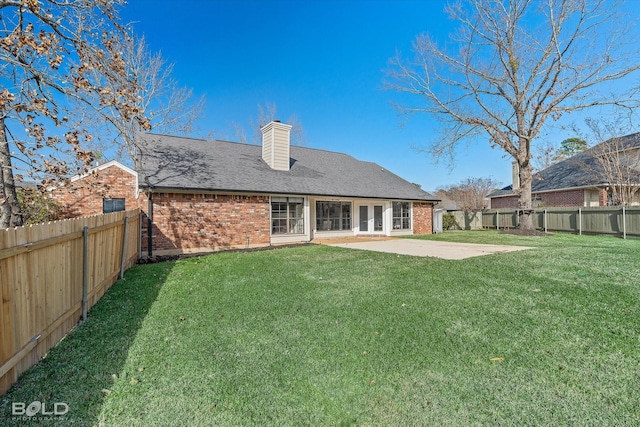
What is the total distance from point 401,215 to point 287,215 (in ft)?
24.0

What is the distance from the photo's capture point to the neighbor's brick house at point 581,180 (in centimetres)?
1742

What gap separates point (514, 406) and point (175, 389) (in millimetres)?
2708

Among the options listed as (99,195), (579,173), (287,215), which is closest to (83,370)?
(287,215)

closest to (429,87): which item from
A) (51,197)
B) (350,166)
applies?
(350,166)

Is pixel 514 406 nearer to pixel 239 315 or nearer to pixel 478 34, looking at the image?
pixel 239 315

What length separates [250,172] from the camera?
43.4 feet

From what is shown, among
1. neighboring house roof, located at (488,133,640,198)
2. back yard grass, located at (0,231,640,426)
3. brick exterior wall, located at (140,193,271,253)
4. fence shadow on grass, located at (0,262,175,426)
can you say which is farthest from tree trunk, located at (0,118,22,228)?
neighboring house roof, located at (488,133,640,198)

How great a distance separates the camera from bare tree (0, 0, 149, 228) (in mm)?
5125

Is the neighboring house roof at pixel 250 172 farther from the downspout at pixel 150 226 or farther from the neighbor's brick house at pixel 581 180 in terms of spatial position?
the neighbor's brick house at pixel 581 180

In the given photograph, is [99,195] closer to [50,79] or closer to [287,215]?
[50,79]

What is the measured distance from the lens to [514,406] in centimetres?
223

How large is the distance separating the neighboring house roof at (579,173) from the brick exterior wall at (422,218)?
593 centimetres

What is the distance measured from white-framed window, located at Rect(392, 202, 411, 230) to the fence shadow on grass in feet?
45.9

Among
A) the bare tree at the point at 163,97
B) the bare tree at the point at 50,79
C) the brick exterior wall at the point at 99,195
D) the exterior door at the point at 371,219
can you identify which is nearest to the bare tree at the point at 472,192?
the exterior door at the point at 371,219
